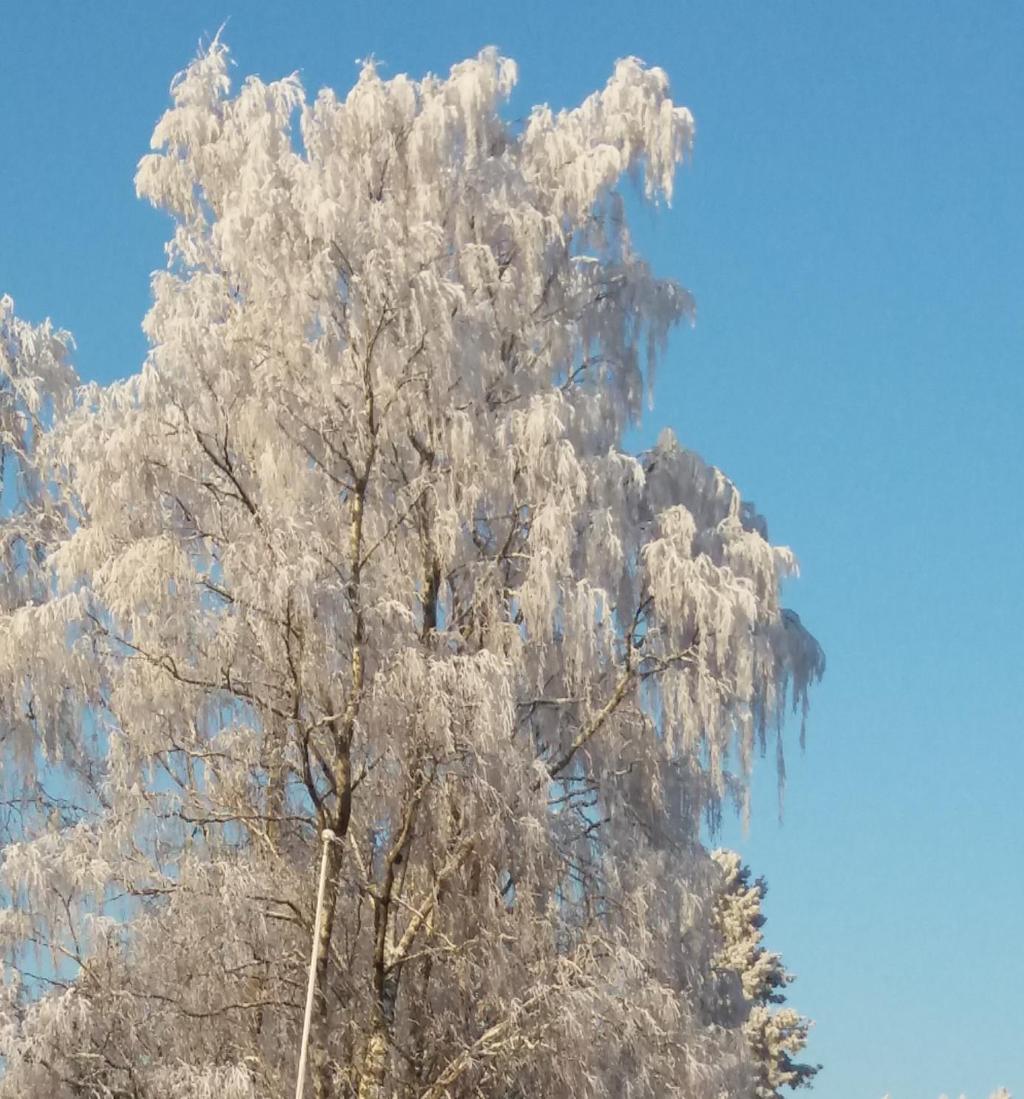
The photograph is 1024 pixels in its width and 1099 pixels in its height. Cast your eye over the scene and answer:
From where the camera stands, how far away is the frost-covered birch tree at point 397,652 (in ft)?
49.2

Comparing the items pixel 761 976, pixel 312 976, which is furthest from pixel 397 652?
pixel 761 976

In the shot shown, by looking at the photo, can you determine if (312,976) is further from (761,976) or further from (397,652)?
(761,976)

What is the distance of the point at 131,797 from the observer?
1545 cm

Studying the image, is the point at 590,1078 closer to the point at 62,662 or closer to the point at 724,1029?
the point at 724,1029

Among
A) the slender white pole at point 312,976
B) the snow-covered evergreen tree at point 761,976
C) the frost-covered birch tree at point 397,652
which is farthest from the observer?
the snow-covered evergreen tree at point 761,976

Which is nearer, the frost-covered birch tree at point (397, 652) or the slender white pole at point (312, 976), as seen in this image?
the slender white pole at point (312, 976)

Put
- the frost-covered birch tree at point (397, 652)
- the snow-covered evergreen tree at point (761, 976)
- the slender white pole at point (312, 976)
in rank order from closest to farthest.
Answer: the slender white pole at point (312, 976) < the frost-covered birch tree at point (397, 652) < the snow-covered evergreen tree at point (761, 976)

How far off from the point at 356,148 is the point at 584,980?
25.5 feet

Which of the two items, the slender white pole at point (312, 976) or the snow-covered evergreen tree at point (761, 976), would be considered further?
the snow-covered evergreen tree at point (761, 976)

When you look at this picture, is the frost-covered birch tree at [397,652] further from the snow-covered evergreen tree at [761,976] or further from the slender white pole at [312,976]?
the snow-covered evergreen tree at [761,976]

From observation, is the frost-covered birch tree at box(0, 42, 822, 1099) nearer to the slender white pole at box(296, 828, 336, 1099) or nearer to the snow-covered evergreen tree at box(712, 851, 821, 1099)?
the slender white pole at box(296, 828, 336, 1099)

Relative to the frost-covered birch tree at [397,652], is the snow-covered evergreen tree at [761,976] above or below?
above

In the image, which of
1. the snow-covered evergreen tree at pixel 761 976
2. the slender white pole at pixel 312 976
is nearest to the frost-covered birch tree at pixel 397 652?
the slender white pole at pixel 312 976

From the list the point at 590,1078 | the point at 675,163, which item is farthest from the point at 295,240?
the point at 590,1078
